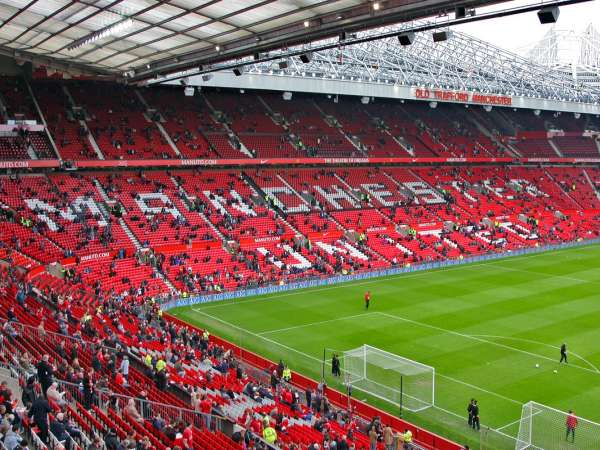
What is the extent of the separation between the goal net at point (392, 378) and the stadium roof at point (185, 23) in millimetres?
12010

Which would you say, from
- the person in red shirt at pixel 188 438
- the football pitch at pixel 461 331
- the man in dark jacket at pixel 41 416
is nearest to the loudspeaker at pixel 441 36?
the football pitch at pixel 461 331

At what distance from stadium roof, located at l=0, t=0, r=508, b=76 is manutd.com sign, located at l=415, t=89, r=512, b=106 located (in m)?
31.7

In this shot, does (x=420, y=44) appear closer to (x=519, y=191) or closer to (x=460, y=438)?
(x=519, y=191)

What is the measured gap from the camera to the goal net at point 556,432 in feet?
59.6

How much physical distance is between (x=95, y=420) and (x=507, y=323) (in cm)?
2346

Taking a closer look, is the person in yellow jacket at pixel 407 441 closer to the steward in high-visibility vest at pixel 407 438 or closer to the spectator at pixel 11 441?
the steward in high-visibility vest at pixel 407 438

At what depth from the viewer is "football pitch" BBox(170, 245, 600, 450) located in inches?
870

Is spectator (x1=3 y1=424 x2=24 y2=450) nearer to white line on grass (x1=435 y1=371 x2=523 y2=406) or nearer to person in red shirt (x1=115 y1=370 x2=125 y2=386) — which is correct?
person in red shirt (x1=115 y1=370 x2=125 y2=386)

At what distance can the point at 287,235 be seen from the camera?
4628 centimetres

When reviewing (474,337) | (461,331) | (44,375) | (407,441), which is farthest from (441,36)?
(44,375)

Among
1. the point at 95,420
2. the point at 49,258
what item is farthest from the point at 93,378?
the point at 49,258

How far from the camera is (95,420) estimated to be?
12.9 m

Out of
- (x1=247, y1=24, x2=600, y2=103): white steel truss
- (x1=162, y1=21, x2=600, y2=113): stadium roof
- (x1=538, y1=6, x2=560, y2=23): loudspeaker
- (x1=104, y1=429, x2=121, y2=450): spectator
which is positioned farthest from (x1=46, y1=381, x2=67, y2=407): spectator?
(x1=247, y1=24, x2=600, y2=103): white steel truss

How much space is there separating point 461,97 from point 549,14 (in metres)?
45.5
